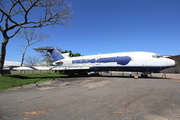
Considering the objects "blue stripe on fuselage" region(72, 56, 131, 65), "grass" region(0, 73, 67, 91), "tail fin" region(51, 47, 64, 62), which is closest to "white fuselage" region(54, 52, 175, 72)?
"blue stripe on fuselage" region(72, 56, 131, 65)

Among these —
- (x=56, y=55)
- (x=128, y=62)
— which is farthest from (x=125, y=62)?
(x=56, y=55)

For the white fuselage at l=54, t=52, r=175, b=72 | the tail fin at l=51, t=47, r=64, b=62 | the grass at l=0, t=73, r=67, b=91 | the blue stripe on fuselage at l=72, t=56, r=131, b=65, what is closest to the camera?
the grass at l=0, t=73, r=67, b=91

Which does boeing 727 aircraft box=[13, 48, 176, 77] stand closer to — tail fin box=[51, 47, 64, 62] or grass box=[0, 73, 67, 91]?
grass box=[0, 73, 67, 91]

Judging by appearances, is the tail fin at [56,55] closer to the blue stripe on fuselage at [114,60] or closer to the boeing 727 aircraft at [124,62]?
the boeing 727 aircraft at [124,62]

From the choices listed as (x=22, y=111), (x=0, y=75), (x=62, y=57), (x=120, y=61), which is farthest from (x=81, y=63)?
(x=22, y=111)

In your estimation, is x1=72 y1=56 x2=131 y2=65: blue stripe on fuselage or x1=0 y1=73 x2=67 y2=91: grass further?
x1=72 y1=56 x2=131 y2=65: blue stripe on fuselage

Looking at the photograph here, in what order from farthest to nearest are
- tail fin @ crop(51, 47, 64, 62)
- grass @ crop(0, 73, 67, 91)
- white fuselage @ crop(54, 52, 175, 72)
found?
tail fin @ crop(51, 47, 64, 62) → white fuselage @ crop(54, 52, 175, 72) → grass @ crop(0, 73, 67, 91)

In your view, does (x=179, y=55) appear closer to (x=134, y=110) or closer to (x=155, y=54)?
(x=155, y=54)

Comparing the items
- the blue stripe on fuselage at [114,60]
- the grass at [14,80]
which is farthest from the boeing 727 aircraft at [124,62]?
the grass at [14,80]

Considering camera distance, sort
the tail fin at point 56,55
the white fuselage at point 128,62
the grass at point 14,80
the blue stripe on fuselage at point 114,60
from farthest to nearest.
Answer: the tail fin at point 56,55
the blue stripe on fuselage at point 114,60
the white fuselage at point 128,62
the grass at point 14,80

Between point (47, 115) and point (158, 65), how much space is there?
17.7m

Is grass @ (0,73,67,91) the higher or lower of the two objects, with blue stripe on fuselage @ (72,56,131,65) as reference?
lower

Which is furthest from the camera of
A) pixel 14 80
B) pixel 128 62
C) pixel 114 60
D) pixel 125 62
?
pixel 114 60

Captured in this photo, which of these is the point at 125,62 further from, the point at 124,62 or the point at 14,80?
the point at 14,80
